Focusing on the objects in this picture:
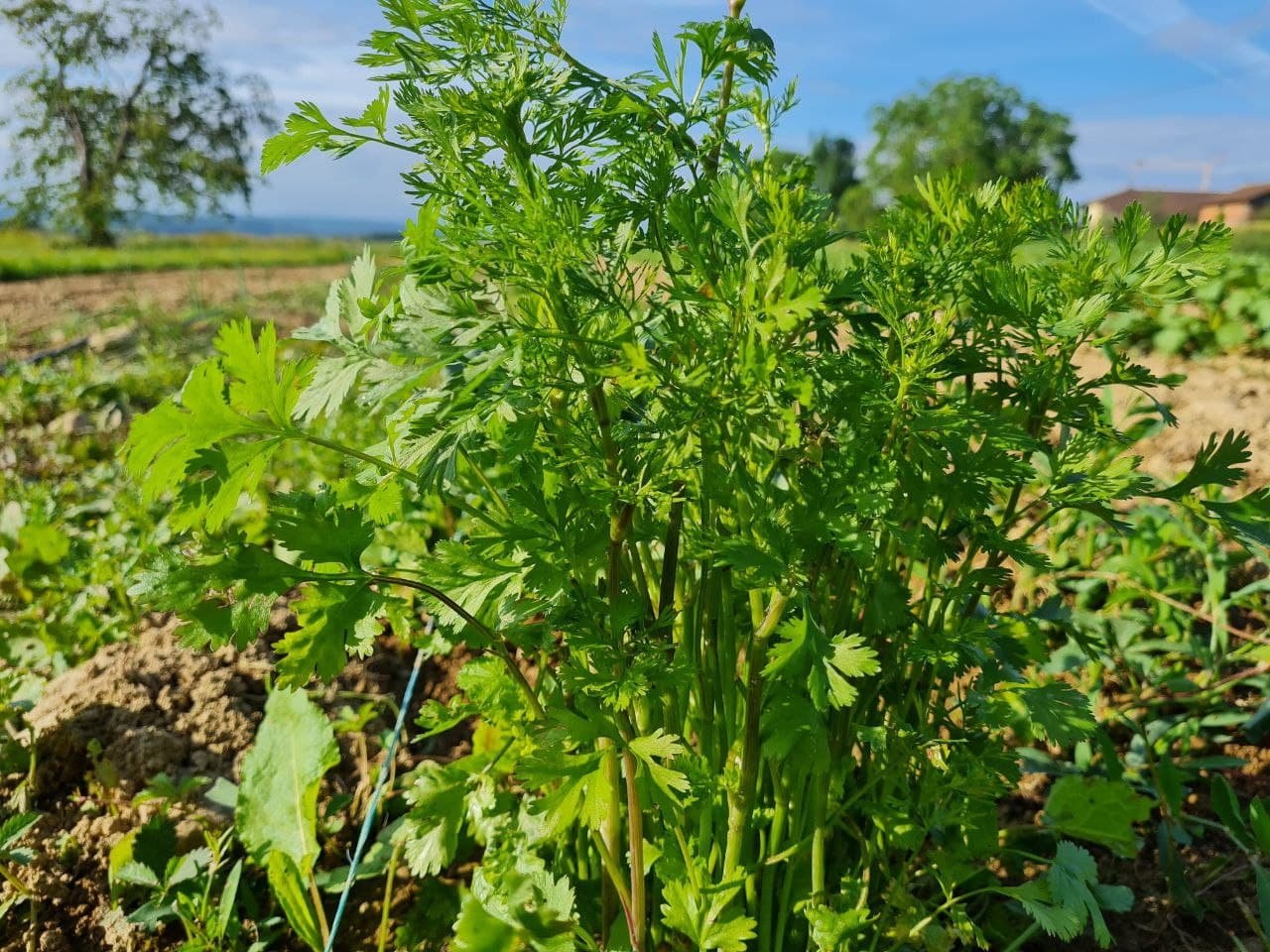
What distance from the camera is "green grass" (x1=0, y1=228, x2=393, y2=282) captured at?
1494 centimetres

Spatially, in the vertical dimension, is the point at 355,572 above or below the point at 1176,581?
above

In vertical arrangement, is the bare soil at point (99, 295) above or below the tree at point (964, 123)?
below

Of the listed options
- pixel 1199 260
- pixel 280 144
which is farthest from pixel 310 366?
pixel 1199 260

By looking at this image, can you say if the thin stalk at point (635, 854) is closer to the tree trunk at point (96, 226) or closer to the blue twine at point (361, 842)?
the blue twine at point (361, 842)

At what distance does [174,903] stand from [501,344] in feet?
4.28

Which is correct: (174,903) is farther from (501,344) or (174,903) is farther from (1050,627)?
(1050,627)

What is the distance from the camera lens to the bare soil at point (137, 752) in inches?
66.5

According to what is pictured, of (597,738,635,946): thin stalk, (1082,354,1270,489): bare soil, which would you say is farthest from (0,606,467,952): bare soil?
(1082,354,1270,489): bare soil

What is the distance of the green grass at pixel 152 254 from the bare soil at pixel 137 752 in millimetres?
10429

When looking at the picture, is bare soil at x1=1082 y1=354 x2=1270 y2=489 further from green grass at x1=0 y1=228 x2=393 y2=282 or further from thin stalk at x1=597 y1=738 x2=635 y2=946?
green grass at x1=0 y1=228 x2=393 y2=282

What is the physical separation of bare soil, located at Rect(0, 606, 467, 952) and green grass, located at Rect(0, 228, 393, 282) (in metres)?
10.4

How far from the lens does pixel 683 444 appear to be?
0.94 metres

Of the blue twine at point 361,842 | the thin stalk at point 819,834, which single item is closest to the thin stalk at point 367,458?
the thin stalk at point 819,834

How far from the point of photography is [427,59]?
3.24 ft
